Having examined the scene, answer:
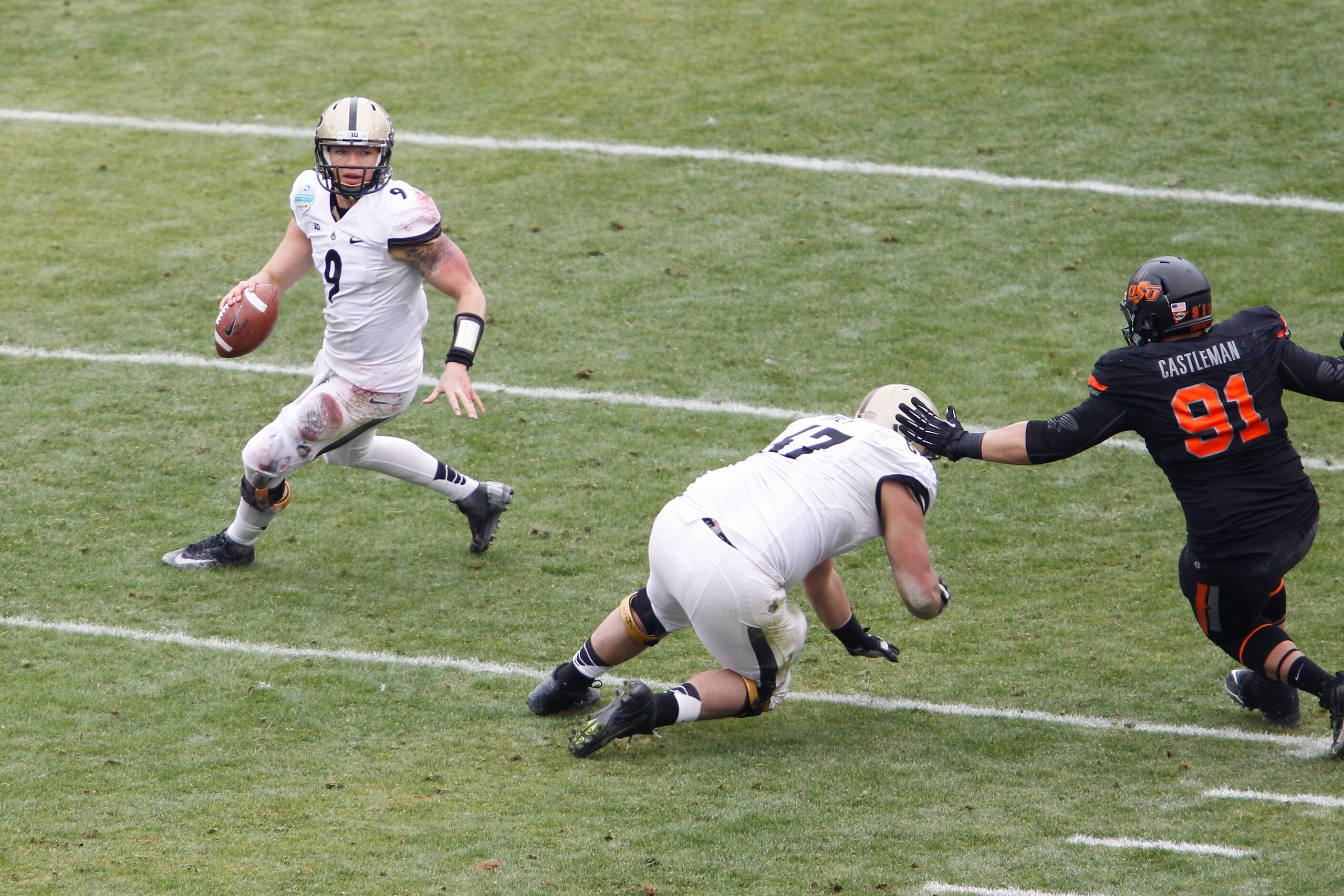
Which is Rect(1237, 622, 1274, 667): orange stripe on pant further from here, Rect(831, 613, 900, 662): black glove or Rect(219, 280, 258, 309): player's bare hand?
Rect(219, 280, 258, 309): player's bare hand

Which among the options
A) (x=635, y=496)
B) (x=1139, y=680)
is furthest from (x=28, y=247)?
(x=1139, y=680)

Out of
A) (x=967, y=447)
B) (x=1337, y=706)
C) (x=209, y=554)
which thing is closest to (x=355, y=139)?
(x=209, y=554)

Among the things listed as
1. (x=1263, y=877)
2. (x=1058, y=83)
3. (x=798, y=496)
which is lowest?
(x=1263, y=877)

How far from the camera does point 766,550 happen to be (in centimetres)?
469

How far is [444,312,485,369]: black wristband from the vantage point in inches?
217

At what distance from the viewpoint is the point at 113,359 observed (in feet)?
26.7

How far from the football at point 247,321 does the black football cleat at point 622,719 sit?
2.36 meters

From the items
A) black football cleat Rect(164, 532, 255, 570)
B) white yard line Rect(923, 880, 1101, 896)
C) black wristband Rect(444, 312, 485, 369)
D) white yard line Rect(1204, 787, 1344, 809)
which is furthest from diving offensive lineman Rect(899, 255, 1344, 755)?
black football cleat Rect(164, 532, 255, 570)

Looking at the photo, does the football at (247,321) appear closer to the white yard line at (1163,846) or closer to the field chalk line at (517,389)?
the field chalk line at (517,389)

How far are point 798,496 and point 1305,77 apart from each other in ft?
26.1

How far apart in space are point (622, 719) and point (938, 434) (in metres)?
1.43

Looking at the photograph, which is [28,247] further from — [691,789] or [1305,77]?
[1305,77]

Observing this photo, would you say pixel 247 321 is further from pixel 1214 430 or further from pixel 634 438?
pixel 1214 430

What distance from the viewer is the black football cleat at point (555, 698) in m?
5.21
